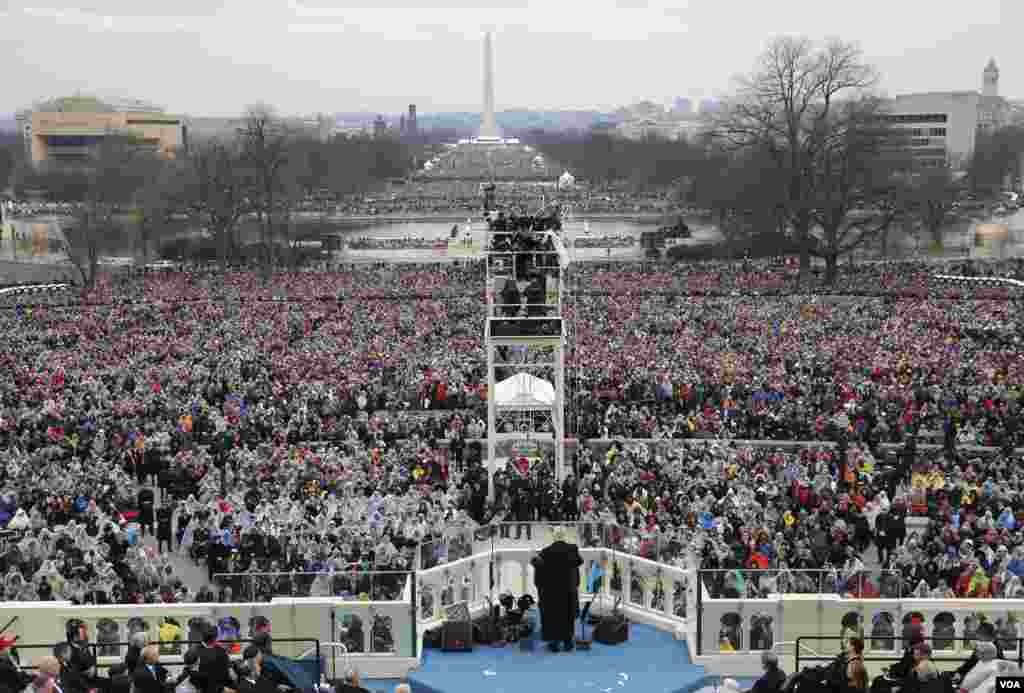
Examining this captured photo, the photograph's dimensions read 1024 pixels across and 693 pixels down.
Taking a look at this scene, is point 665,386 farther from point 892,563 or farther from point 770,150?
point 770,150

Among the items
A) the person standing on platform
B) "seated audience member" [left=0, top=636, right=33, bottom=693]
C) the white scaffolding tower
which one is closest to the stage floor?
the person standing on platform

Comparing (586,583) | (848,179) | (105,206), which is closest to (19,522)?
(586,583)

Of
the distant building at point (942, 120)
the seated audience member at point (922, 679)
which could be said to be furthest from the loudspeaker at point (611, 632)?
the distant building at point (942, 120)

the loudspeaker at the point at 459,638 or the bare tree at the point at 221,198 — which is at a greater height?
the bare tree at the point at 221,198

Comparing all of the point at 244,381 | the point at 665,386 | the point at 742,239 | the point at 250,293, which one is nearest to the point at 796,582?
the point at 665,386

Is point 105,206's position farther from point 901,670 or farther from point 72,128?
point 72,128

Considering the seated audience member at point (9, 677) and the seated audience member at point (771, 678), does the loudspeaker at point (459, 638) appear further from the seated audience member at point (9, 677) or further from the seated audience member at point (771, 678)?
the seated audience member at point (9, 677)
